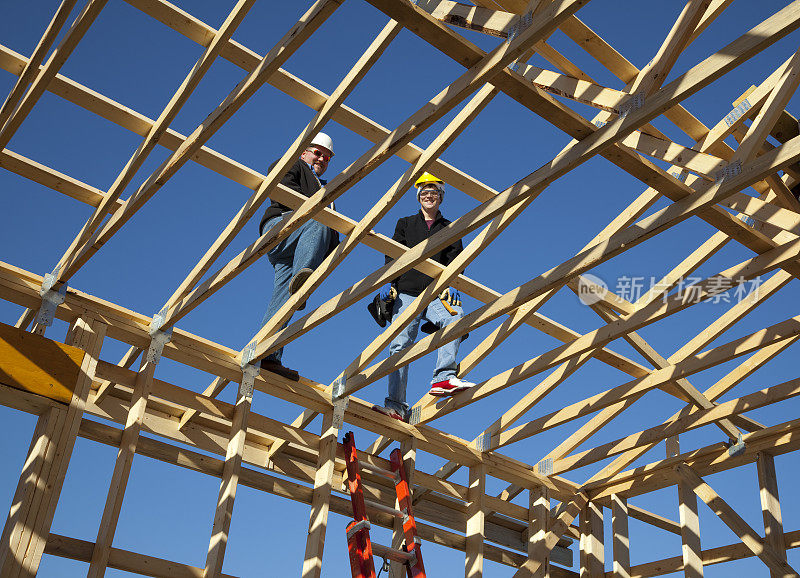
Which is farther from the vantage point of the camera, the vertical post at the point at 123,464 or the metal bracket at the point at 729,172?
the vertical post at the point at 123,464

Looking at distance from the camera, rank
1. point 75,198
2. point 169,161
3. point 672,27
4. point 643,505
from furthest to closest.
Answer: point 643,505 < point 75,198 < point 169,161 < point 672,27

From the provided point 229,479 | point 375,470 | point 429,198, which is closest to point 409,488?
point 375,470

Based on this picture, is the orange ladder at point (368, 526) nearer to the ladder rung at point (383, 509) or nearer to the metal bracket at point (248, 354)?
the ladder rung at point (383, 509)

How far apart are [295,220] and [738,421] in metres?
4.08

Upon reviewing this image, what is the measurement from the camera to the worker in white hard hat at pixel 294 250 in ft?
18.9

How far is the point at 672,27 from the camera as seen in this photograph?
13.7 ft

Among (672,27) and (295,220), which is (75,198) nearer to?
(295,220)

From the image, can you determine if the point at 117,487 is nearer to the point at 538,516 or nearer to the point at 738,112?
the point at 538,516

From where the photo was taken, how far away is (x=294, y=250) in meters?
6.08

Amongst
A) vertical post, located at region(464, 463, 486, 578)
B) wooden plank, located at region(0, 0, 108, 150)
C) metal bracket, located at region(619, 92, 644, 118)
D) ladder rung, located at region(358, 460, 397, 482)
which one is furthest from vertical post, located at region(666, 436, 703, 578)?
wooden plank, located at region(0, 0, 108, 150)

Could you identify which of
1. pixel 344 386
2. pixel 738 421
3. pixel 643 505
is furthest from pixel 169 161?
pixel 643 505

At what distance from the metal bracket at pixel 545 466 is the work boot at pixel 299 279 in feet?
8.84

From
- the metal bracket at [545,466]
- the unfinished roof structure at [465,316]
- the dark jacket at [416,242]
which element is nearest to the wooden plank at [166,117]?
the unfinished roof structure at [465,316]

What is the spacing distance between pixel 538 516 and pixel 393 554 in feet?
6.31
